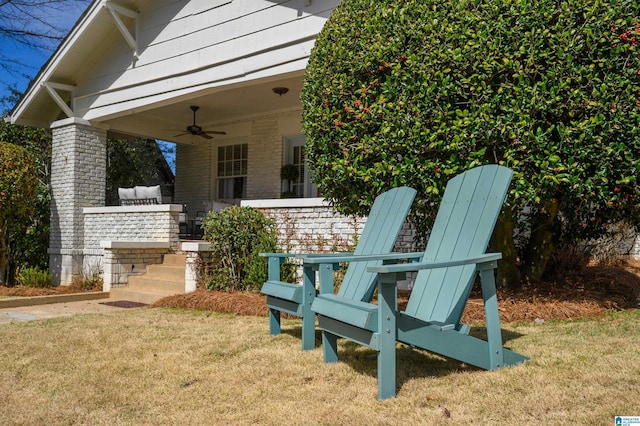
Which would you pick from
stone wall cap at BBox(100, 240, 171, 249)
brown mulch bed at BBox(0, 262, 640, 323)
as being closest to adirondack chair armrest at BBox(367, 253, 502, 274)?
brown mulch bed at BBox(0, 262, 640, 323)

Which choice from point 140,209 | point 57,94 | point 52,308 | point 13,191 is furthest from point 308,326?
point 57,94

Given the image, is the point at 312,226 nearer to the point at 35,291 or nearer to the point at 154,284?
the point at 154,284

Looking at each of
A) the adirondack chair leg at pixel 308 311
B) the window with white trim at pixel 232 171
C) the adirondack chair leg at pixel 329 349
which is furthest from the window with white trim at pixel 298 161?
the adirondack chair leg at pixel 329 349

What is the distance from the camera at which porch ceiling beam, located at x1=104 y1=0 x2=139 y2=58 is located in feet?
32.6

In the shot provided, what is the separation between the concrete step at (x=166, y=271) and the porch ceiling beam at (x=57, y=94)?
407 cm

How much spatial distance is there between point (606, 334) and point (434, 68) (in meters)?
2.66

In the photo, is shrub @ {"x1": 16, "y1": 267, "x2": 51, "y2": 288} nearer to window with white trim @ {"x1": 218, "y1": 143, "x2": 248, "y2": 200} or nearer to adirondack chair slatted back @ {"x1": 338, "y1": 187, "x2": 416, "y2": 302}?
window with white trim @ {"x1": 218, "y1": 143, "x2": 248, "y2": 200}

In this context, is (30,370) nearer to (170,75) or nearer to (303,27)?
(303,27)

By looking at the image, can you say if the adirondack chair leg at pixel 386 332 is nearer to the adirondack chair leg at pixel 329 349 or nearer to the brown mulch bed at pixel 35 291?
the adirondack chair leg at pixel 329 349

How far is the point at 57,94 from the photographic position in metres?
10.9

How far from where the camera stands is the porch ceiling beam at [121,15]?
994 centimetres

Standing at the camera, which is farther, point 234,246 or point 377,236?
point 234,246

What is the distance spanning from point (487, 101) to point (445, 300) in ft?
7.39

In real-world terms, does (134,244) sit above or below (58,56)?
below
